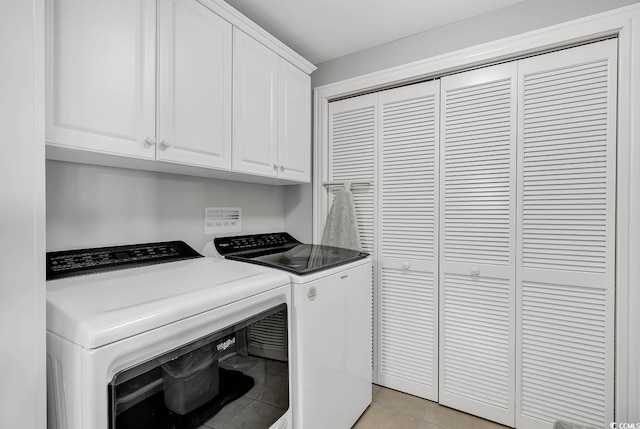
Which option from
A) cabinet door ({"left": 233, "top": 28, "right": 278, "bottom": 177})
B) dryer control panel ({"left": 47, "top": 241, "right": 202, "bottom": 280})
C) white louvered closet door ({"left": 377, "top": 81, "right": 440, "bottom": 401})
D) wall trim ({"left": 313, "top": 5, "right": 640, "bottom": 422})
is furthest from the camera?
white louvered closet door ({"left": 377, "top": 81, "right": 440, "bottom": 401})

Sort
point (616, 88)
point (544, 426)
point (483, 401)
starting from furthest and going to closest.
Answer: point (483, 401) → point (544, 426) → point (616, 88)

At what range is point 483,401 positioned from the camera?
181 cm

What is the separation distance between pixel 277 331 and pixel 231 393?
10.7 inches

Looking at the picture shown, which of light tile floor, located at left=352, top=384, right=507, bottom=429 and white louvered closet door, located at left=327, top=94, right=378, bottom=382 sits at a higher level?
white louvered closet door, located at left=327, top=94, right=378, bottom=382

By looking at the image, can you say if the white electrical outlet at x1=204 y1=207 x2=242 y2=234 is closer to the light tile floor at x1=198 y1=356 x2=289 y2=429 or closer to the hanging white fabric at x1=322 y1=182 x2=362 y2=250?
the hanging white fabric at x1=322 y1=182 x2=362 y2=250

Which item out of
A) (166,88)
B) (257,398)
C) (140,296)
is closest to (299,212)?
(166,88)

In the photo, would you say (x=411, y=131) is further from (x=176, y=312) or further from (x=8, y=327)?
(x=8, y=327)

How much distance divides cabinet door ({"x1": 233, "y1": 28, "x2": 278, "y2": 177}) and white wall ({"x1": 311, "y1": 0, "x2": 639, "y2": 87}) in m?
0.68

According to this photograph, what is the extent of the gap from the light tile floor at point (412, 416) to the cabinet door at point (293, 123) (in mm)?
1545

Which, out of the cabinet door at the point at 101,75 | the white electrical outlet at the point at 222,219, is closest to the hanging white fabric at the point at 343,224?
the white electrical outlet at the point at 222,219

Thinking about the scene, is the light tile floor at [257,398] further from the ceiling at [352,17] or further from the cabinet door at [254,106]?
the ceiling at [352,17]

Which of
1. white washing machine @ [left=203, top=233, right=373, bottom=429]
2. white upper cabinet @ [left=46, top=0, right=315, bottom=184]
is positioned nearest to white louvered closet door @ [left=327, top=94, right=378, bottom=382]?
white washing machine @ [left=203, top=233, right=373, bottom=429]

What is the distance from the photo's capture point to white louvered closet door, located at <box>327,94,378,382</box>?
2195 mm

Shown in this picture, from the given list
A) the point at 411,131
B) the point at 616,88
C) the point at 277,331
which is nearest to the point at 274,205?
the point at 411,131
